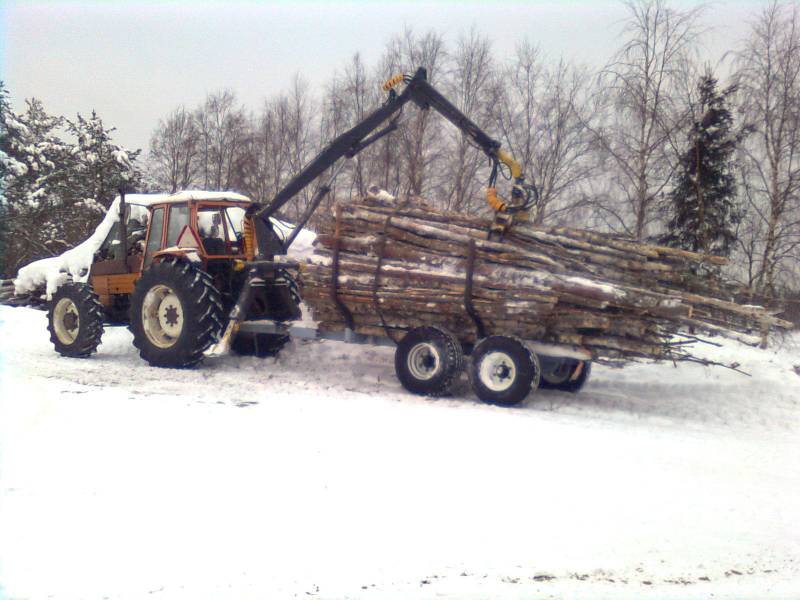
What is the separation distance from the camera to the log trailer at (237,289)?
28.7 ft

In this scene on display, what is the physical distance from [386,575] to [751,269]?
22.4 m

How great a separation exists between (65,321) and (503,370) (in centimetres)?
740

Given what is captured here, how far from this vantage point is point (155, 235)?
35.2ft

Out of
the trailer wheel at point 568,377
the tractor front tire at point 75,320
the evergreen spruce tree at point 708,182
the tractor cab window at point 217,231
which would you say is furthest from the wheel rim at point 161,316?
the evergreen spruce tree at point 708,182

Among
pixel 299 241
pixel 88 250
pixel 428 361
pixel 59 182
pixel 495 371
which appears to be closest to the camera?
pixel 495 371

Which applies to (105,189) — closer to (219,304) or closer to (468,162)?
(468,162)

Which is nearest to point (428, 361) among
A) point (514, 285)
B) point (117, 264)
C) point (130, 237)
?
point (514, 285)

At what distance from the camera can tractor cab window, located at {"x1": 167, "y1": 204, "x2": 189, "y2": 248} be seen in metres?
10.5

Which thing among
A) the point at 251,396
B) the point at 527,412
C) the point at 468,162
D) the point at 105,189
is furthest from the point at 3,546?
the point at 105,189

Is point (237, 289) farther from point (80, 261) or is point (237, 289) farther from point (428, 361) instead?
point (428, 361)

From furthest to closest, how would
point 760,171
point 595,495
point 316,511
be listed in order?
point 760,171, point 595,495, point 316,511

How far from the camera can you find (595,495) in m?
4.93

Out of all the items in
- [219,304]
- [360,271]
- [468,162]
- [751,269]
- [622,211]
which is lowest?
[219,304]

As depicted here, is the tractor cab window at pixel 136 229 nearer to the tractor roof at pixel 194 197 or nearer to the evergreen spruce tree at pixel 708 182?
the tractor roof at pixel 194 197
